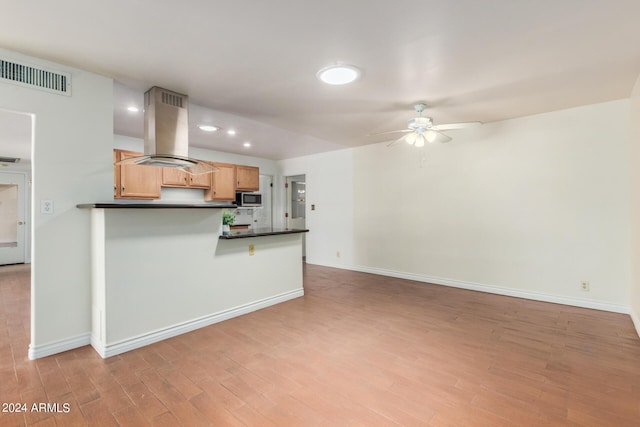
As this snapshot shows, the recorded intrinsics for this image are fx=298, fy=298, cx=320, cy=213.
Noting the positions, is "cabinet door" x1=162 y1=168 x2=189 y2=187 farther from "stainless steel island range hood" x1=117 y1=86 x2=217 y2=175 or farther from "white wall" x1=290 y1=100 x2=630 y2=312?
"white wall" x1=290 y1=100 x2=630 y2=312

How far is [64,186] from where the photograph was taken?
247 centimetres

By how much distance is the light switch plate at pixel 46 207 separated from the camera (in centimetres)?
237

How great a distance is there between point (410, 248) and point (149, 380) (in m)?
4.02

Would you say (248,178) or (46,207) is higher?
(248,178)

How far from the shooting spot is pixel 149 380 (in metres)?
2.08

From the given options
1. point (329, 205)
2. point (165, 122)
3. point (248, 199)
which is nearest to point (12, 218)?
point (248, 199)

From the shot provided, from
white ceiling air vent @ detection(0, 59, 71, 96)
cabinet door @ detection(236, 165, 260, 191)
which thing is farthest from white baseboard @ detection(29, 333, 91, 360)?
cabinet door @ detection(236, 165, 260, 191)

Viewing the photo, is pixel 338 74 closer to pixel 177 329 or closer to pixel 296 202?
pixel 177 329

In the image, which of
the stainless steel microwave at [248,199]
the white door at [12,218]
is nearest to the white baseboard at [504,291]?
the stainless steel microwave at [248,199]

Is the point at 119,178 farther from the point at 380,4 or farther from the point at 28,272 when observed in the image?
the point at 380,4

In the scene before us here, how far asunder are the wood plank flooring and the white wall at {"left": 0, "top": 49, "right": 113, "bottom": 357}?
1.00ft

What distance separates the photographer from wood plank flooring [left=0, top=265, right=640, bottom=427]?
1.73m

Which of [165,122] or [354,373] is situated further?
[165,122]

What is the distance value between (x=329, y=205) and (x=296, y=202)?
1443 mm
